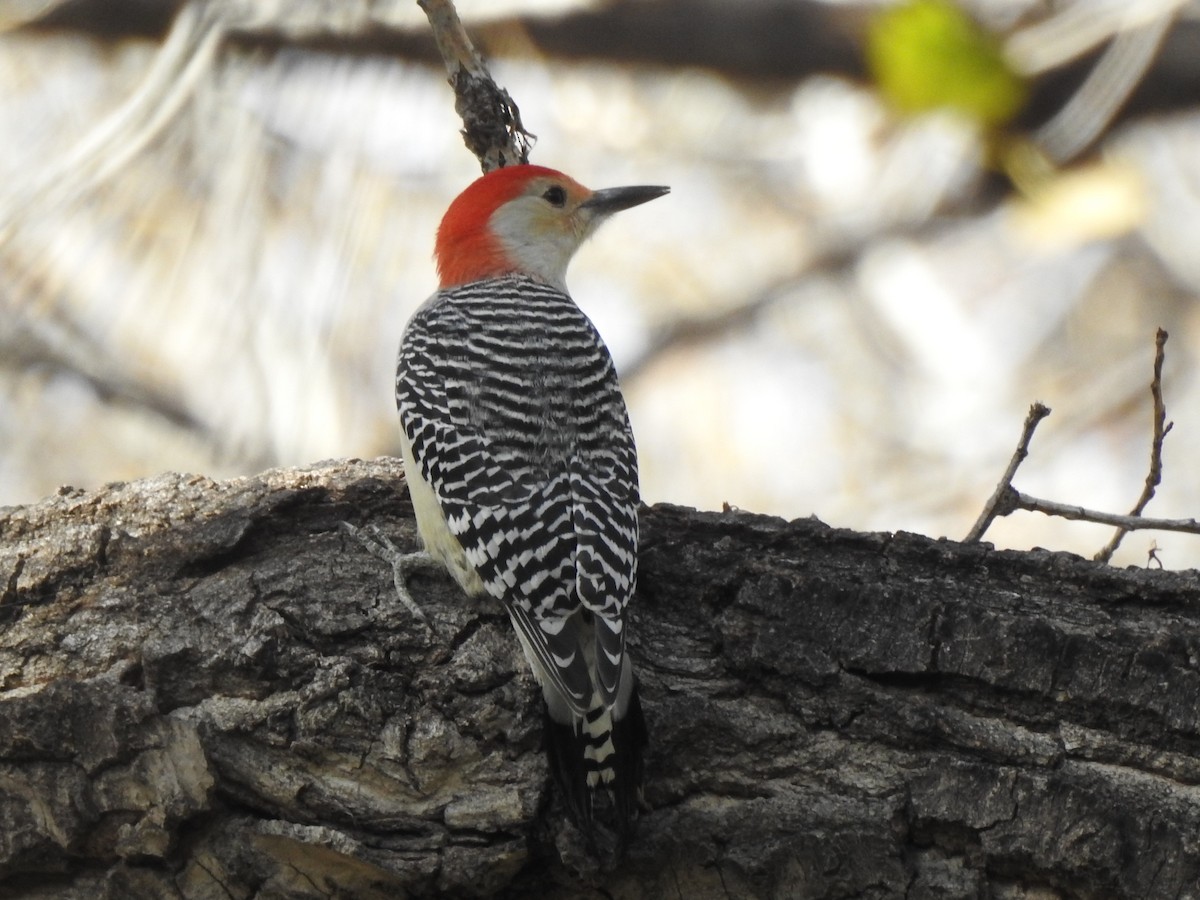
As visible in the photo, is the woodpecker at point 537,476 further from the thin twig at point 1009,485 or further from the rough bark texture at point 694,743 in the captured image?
the thin twig at point 1009,485

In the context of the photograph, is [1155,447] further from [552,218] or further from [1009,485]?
[552,218]

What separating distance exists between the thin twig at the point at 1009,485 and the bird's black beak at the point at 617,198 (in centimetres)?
236

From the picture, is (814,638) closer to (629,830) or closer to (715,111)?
(629,830)

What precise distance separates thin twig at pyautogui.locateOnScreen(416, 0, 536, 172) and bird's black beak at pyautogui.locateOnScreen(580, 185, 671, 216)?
1.86 feet

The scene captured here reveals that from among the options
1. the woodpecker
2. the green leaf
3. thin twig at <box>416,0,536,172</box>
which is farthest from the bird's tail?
the green leaf

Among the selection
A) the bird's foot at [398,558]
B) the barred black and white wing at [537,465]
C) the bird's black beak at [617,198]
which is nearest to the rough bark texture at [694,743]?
the bird's foot at [398,558]

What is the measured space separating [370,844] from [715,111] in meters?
7.30

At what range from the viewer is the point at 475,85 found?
5.15 meters

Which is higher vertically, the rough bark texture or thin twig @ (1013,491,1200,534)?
thin twig @ (1013,491,1200,534)

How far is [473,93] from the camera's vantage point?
17.0 feet

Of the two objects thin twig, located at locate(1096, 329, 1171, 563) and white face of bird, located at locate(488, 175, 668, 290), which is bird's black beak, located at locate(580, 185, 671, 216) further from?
thin twig, located at locate(1096, 329, 1171, 563)

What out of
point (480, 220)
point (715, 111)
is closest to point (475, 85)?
point (480, 220)

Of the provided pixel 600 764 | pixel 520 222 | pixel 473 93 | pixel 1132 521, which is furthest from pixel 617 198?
pixel 600 764

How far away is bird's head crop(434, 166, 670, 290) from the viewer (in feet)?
18.7
